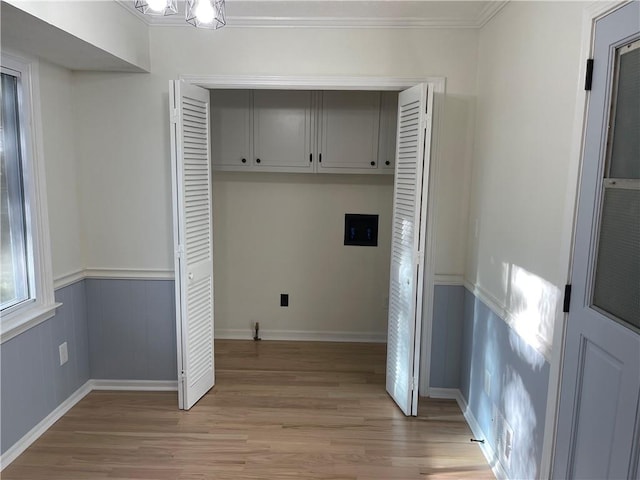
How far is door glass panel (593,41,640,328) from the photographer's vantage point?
1.32m

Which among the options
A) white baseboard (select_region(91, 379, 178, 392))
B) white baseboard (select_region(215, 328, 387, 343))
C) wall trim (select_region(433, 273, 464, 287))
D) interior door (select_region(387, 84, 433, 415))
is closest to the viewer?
interior door (select_region(387, 84, 433, 415))

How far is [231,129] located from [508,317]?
265cm

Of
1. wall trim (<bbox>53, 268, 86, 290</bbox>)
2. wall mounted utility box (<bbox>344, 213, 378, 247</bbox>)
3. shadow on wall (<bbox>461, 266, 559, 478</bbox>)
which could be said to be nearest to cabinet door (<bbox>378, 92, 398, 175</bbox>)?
wall mounted utility box (<bbox>344, 213, 378, 247</bbox>)

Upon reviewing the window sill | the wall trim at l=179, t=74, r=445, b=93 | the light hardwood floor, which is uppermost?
the wall trim at l=179, t=74, r=445, b=93

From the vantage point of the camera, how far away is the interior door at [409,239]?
2572mm

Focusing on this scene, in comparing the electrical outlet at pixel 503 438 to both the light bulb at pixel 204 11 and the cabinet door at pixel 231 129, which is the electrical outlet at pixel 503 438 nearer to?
the light bulb at pixel 204 11

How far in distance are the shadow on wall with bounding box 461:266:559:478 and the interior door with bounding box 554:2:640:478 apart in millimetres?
213

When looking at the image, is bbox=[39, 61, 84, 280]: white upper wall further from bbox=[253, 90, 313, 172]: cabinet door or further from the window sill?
bbox=[253, 90, 313, 172]: cabinet door

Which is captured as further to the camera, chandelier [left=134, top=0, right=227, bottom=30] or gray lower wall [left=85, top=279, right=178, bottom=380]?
gray lower wall [left=85, top=279, right=178, bottom=380]

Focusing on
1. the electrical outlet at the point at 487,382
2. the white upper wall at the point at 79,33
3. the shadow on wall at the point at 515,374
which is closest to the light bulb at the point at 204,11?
the white upper wall at the point at 79,33

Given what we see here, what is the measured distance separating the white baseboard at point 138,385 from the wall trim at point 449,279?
2004 mm

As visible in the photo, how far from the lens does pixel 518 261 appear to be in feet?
6.82

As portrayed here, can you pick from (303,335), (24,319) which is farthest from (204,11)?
(303,335)

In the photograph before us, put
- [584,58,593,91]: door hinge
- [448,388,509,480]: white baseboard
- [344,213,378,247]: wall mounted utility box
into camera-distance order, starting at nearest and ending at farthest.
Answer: [584,58,593,91]: door hinge < [448,388,509,480]: white baseboard < [344,213,378,247]: wall mounted utility box
